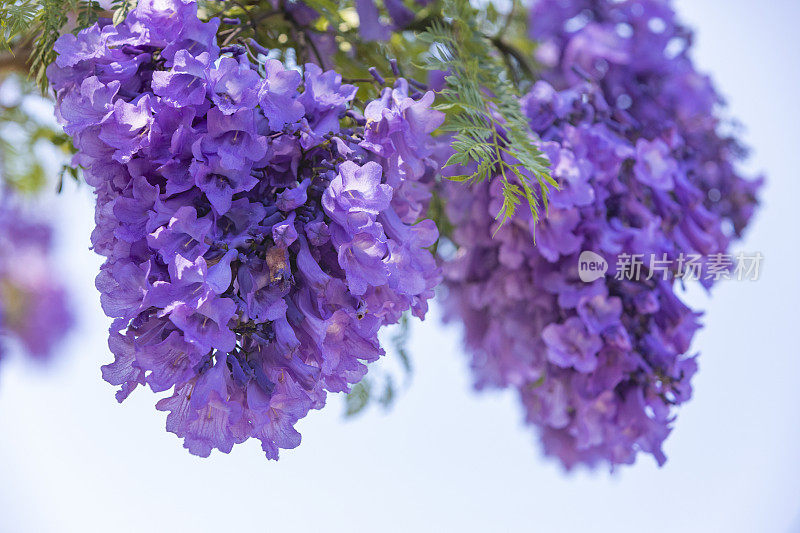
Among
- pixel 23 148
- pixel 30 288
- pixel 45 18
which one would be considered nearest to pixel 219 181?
pixel 45 18

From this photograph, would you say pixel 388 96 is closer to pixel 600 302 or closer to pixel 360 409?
pixel 600 302

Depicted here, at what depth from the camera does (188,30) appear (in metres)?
0.37

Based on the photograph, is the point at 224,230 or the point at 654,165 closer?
the point at 224,230

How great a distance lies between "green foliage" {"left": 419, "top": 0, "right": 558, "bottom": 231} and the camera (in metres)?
0.43

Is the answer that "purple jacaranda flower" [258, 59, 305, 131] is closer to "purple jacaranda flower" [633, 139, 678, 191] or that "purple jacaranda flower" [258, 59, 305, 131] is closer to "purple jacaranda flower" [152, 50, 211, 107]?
"purple jacaranda flower" [152, 50, 211, 107]

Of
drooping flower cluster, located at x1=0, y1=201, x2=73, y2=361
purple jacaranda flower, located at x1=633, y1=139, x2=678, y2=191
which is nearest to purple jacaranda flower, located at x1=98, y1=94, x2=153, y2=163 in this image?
purple jacaranda flower, located at x1=633, y1=139, x2=678, y2=191

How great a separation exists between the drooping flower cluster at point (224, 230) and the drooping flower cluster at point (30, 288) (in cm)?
87

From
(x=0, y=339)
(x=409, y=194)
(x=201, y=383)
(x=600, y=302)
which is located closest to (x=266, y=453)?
(x=201, y=383)

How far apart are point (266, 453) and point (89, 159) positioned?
0.62 feet

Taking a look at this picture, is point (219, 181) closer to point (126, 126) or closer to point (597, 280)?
point (126, 126)

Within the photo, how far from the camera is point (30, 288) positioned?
1561mm

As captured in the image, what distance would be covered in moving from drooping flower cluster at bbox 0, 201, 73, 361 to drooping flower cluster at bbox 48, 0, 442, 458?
2.84 feet

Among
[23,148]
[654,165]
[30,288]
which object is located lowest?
[30,288]

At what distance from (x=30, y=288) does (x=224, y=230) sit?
1.42 meters
